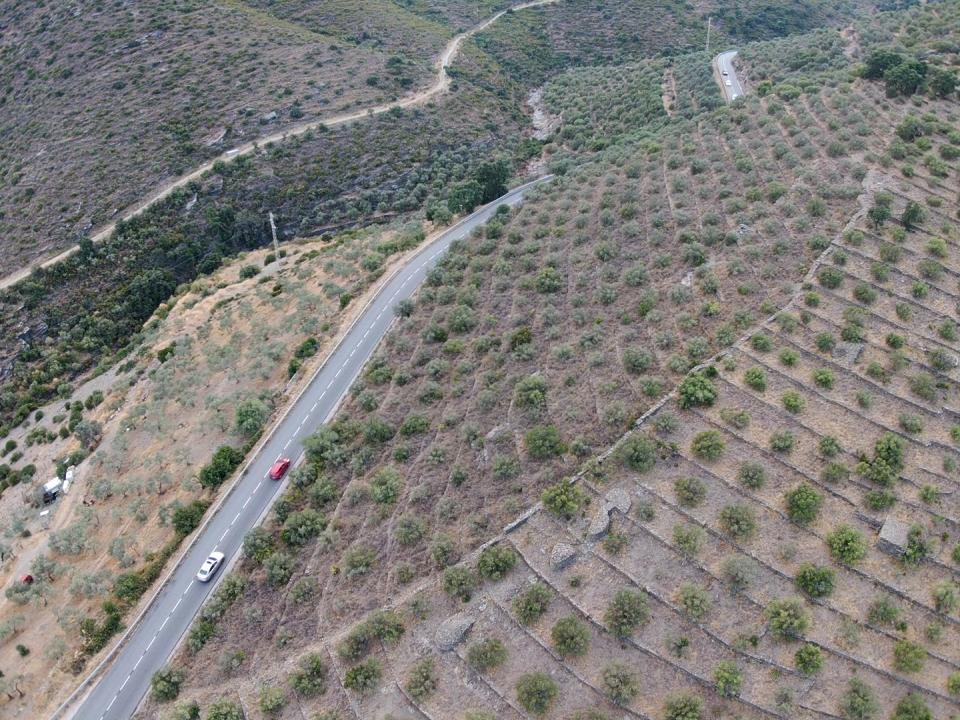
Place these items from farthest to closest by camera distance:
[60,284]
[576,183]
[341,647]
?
[60,284] → [576,183] → [341,647]

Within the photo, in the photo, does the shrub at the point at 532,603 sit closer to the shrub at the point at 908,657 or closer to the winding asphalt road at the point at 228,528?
the shrub at the point at 908,657

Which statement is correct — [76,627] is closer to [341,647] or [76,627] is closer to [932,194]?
[341,647]

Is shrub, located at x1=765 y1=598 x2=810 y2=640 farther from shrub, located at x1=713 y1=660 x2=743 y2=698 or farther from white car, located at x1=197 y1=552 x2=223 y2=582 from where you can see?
white car, located at x1=197 y1=552 x2=223 y2=582

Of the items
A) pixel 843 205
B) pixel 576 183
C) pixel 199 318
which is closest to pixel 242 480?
pixel 199 318

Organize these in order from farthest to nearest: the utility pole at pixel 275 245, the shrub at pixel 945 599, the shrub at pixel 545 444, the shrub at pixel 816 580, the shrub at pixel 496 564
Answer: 1. the utility pole at pixel 275 245
2. the shrub at pixel 545 444
3. the shrub at pixel 496 564
4. the shrub at pixel 816 580
5. the shrub at pixel 945 599

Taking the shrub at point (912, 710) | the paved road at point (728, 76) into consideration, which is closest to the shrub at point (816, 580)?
the shrub at point (912, 710)

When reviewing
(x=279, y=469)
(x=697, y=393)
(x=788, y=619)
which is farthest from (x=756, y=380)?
(x=279, y=469)
